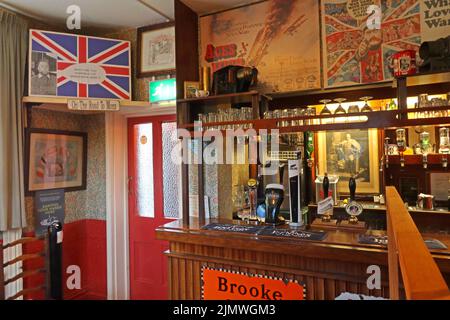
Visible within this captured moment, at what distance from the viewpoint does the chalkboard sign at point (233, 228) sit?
2.04 meters

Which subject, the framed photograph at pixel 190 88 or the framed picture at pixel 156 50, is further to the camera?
the framed picture at pixel 156 50

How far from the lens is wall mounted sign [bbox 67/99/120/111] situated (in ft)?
8.32

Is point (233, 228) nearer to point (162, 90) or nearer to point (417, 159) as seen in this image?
point (162, 90)

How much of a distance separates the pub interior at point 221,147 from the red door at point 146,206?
0.6 inches

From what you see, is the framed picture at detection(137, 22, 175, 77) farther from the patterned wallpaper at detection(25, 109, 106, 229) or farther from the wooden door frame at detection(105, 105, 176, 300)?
the patterned wallpaper at detection(25, 109, 106, 229)

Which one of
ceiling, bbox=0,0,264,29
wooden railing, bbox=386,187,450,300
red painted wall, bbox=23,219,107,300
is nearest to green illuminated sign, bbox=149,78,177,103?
ceiling, bbox=0,0,264,29

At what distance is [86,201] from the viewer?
10.6 feet

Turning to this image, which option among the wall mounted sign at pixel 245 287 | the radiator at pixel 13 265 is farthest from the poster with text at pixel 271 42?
the radiator at pixel 13 265

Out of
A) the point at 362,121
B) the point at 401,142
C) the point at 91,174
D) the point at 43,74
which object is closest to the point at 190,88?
the point at 43,74

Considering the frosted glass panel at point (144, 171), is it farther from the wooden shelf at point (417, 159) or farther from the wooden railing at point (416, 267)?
the wooden railing at point (416, 267)

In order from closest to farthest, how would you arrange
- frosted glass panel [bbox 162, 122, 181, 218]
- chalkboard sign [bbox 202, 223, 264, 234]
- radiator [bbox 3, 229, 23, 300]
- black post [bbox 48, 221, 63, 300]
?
chalkboard sign [bbox 202, 223, 264, 234], black post [bbox 48, 221, 63, 300], radiator [bbox 3, 229, 23, 300], frosted glass panel [bbox 162, 122, 181, 218]

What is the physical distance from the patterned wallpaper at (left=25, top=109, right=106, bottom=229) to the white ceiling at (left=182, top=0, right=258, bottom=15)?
145 centimetres

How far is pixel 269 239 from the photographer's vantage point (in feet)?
6.14

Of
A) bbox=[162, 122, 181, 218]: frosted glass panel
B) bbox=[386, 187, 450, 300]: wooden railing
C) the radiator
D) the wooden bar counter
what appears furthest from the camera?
bbox=[162, 122, 181, 218]: frosted glass panel
